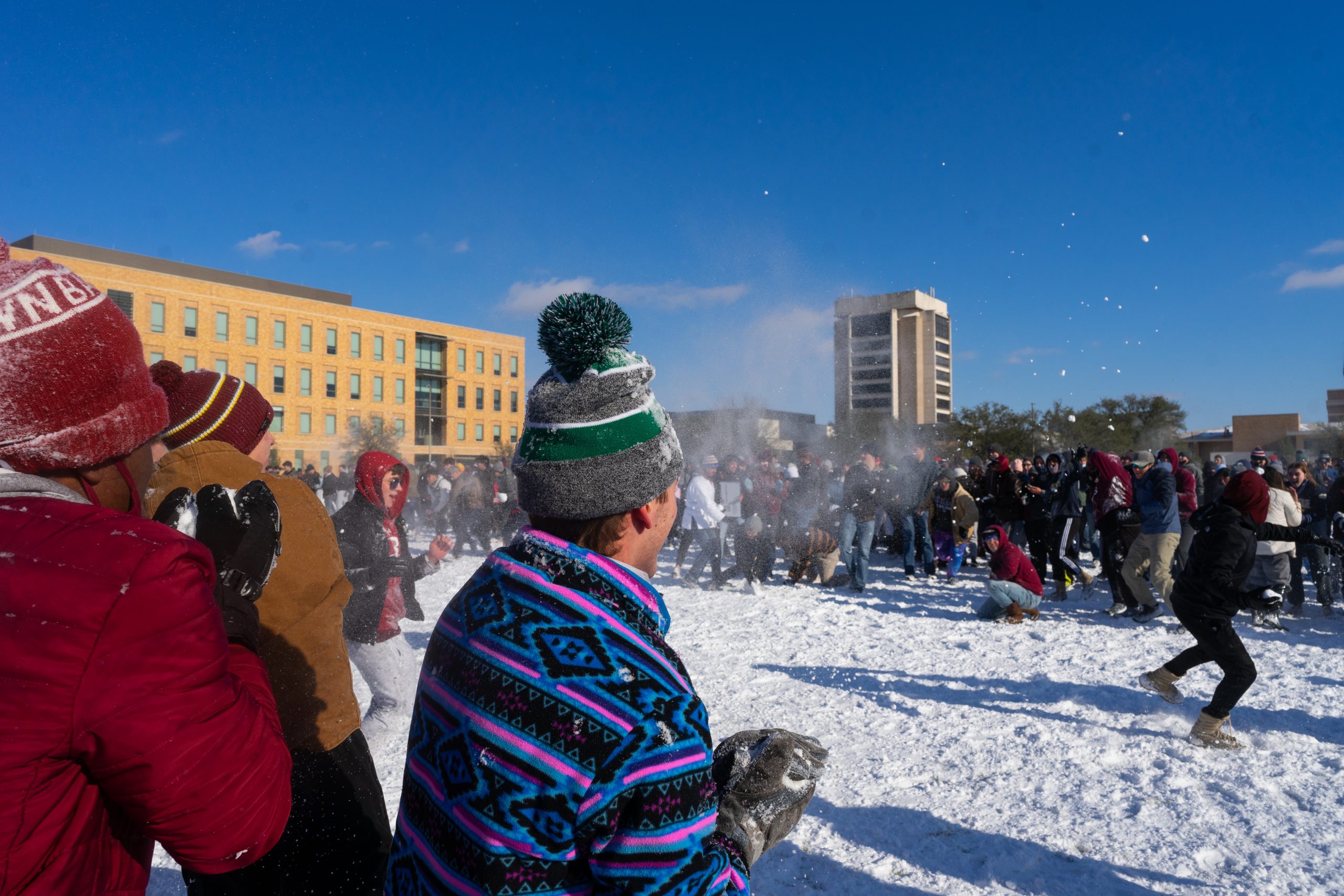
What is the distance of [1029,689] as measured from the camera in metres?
5.59

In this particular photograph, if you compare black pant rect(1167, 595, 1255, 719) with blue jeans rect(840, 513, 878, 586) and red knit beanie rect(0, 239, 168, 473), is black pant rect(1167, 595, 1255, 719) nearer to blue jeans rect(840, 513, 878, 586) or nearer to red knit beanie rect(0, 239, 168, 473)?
blue jeans rect(840, 513, 878, 586)

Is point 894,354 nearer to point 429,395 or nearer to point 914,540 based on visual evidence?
point 429,395

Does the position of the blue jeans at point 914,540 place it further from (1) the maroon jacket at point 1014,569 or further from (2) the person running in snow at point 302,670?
(2) the person running in snow at point 302,670

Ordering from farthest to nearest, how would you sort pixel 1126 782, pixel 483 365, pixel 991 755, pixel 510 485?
1. pixel 483 365
2. pixel 510 485
3. pixel 991 755
4. pixel 1126 782

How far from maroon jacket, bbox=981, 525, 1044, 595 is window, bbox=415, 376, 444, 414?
59981 millimetres

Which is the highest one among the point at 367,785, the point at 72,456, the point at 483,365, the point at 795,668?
the point at 483,365

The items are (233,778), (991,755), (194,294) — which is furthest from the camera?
(194,294)

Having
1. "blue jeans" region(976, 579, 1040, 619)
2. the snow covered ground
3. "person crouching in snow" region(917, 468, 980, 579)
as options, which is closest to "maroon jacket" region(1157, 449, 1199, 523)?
the snow covered ground

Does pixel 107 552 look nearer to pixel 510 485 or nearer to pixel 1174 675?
pixel 1174 675

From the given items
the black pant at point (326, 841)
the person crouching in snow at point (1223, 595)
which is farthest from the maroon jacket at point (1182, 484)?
the black pant at point (326, 841)

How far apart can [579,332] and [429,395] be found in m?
66.1

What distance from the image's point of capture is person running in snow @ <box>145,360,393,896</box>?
2076 millimetres

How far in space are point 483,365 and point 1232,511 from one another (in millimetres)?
66253

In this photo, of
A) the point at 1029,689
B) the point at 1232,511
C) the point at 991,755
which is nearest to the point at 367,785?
the point at 991,755
